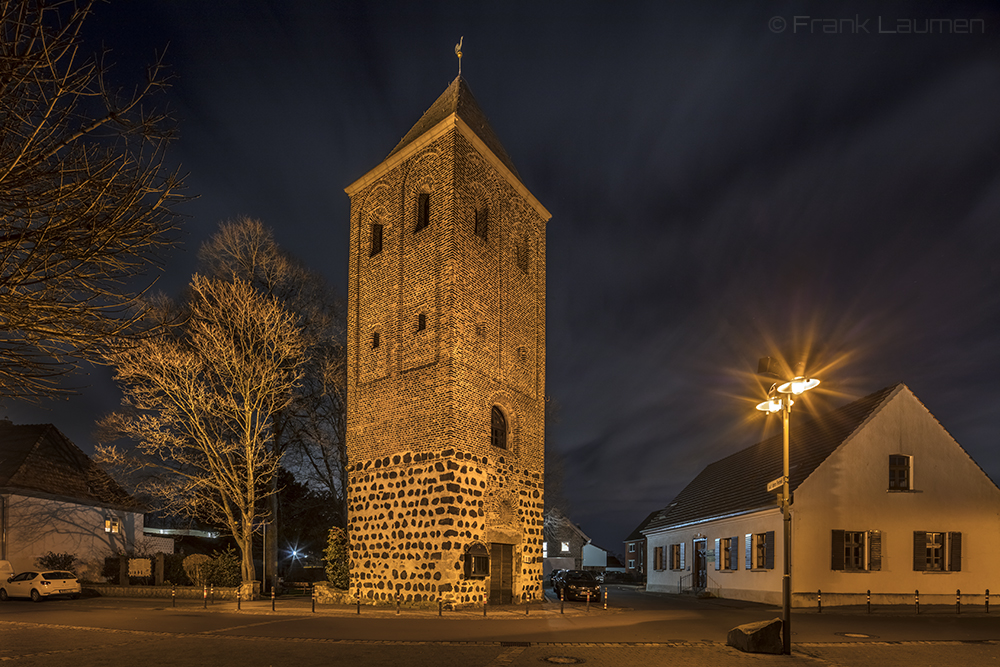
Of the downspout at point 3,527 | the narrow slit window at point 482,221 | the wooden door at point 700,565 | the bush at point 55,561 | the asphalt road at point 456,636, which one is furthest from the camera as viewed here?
the wooden door at point 700,565

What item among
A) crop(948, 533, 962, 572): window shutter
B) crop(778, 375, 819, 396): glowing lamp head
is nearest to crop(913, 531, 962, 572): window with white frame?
crop(948, 533, 962, 572): window shutter

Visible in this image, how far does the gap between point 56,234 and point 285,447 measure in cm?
2417

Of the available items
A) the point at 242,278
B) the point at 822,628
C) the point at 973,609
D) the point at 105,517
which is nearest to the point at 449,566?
the point at 822,628

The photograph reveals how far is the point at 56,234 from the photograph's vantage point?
6.62 meters

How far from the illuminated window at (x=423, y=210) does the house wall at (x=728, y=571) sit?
16.6 metres

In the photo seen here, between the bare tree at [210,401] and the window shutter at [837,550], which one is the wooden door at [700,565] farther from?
the bare tree at [210,401]

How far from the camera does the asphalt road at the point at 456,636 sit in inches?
455

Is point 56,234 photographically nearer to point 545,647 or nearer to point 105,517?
point 545,647

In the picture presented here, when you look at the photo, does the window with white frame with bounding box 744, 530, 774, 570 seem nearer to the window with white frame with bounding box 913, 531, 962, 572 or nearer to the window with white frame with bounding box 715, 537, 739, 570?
the window with white frame with bounding box 715, 537, 739, 570

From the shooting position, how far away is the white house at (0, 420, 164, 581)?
30344 mm

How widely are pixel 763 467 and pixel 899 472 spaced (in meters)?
6.09

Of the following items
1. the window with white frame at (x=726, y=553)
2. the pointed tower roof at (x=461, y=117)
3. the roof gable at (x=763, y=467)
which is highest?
the pointed tower roof at (x=461, y=117)

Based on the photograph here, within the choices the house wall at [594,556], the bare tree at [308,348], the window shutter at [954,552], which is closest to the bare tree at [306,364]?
the bare tree at [308,348]

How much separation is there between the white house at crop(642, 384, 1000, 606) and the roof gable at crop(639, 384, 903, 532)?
0.11 meters
